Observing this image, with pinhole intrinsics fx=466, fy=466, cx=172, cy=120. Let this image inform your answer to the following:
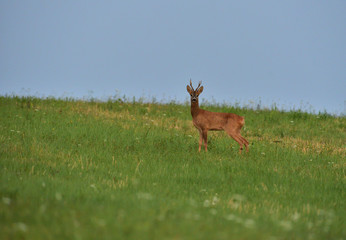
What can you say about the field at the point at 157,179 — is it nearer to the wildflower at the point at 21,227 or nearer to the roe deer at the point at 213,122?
the wildflower at the point at 21,227

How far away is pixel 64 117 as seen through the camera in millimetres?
18656

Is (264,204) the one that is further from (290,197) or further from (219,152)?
(219,152)

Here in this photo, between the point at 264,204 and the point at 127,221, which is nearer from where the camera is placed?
the point at 127,221

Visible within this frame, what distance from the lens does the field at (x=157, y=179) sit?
566 centimetres

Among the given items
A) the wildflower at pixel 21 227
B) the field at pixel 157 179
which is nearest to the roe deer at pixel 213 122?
the field at pixel 157 179

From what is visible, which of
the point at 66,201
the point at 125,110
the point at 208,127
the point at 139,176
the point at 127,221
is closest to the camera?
the point at 127,221

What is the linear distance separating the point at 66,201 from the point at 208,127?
6983 mm

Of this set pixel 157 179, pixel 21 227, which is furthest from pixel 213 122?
pixel 21 227

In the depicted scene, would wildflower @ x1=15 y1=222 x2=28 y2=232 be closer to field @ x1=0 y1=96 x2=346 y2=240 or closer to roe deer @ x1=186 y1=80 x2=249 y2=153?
field @ x1=0 y1=96 x2=346 y2=240

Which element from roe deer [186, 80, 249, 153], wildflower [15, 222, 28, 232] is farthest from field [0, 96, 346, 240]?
roe deer [186, 80, 249, 153]

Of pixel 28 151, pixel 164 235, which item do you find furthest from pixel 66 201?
pixel 28 151

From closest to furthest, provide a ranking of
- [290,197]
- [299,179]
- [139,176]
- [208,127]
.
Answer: [290,197] → [139,176] → [299,179] → [208,127]

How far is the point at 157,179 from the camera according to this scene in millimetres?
10148

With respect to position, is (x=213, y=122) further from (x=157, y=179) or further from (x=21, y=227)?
(x=21, y=227)
